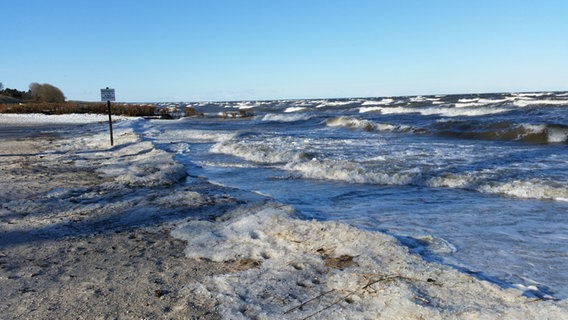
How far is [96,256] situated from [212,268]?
1.33 meters

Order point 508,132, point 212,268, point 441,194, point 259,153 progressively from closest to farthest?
point 212,268 < point 441,194 < point 259,153 < point 508,132

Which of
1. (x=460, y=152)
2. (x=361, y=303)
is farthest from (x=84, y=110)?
(x=361, y=303)

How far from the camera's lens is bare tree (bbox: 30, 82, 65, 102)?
7062 centimetres

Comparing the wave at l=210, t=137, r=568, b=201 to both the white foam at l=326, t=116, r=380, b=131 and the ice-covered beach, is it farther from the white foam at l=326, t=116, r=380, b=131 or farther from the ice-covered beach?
the white foam at l=326, t=116, r=380, b=131

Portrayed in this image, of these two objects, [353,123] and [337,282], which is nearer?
[337,282]

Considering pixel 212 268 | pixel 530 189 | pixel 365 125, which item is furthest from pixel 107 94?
pixel 365 125

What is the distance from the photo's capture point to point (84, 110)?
4647 cm

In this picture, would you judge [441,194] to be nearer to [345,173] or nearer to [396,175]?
[396,175]

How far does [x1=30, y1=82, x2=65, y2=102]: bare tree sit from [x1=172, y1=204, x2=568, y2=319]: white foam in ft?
249

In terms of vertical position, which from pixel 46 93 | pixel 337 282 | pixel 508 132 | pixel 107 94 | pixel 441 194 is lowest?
pixel 441 194

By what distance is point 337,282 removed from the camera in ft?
12.2

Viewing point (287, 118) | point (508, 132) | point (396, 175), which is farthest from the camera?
point (287, 118)

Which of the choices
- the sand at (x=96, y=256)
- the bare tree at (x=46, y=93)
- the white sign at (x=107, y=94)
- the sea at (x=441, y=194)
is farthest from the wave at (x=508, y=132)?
the bare tree at (x=46, y=93)

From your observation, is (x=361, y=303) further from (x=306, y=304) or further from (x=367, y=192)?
(x=367, y=192)
